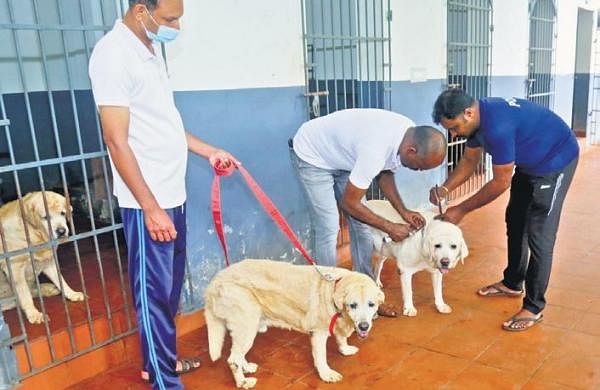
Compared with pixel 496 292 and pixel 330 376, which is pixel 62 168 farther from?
pixel 496 292

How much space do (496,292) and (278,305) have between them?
6.35ft

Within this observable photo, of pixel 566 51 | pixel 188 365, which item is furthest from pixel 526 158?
pixel 566 51

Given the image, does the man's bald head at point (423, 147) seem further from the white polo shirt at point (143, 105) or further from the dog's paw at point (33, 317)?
the dog's paw at point (33, 317)


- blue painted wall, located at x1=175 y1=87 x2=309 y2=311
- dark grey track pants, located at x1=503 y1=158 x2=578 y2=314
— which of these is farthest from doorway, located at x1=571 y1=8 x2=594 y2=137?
blue painted wall, located at x1=175 y1=87 x2=309 y2=311

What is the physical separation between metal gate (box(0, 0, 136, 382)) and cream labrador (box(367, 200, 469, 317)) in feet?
5.99

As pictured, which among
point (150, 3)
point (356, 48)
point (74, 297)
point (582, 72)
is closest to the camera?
point (150, 3)

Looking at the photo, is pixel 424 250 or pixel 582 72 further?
pixel 582 72

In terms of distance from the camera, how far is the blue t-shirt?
10.2 ft

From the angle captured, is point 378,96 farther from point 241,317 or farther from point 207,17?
point 241,317

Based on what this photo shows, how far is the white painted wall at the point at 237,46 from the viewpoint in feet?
11.3

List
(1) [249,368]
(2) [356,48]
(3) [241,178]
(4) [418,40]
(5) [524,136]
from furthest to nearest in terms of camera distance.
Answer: (4) [418,40] < (2) [356,48] < (3) [241,178] < (5) [524,136] < (1) [249,368]

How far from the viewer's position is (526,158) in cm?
329

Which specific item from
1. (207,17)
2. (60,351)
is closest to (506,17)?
(207,17)

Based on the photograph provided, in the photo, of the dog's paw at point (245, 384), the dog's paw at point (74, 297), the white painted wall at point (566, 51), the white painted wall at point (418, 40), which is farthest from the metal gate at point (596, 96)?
the dog's paw at point (74, 297)
